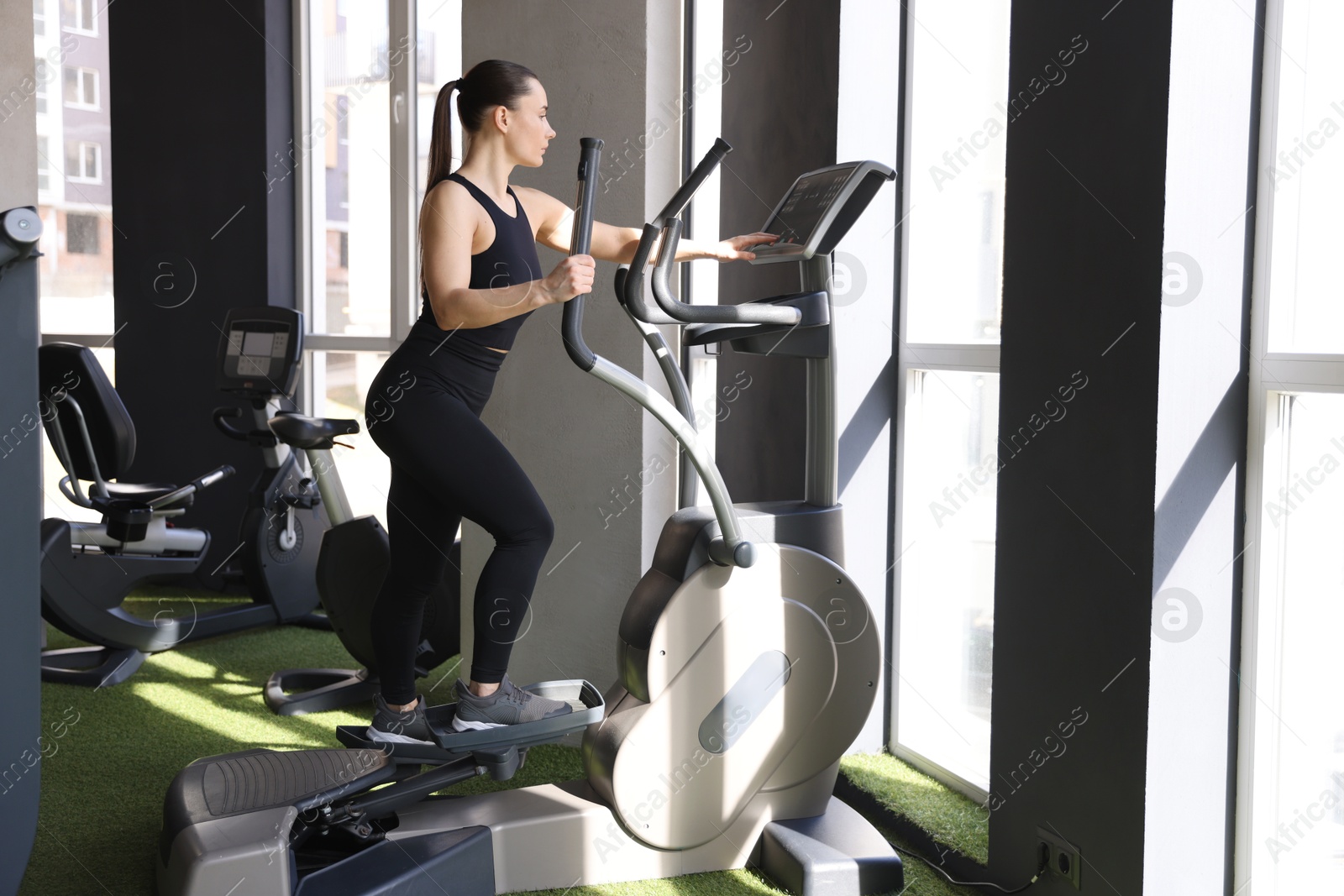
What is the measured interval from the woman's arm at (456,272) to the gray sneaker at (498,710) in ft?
2.50

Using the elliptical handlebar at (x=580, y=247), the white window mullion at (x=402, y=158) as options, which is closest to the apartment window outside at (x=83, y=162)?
the white window mullion at (x=402, y=158)

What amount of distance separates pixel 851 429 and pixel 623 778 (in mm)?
1163

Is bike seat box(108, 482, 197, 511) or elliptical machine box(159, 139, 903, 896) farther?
bike seat box(108, 482, 197, 511)

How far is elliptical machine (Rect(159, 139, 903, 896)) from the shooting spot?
2260mm

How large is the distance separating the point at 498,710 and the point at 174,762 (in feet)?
4.35

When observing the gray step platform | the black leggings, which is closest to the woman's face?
the black leggings

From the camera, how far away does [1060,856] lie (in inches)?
84.6

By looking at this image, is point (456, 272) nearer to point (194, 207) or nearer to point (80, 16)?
point (194, 207)

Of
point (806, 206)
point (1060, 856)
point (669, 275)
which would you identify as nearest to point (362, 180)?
point (806, 206)

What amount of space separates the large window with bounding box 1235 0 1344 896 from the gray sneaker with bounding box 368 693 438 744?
1.58 metres

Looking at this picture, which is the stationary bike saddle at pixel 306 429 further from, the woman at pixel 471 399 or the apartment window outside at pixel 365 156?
the apartment window outside at pixel 365 156

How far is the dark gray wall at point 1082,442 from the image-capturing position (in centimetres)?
192

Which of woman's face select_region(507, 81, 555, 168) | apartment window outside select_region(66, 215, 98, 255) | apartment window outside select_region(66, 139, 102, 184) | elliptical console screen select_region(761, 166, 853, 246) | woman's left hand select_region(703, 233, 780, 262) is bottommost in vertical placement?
woman's left hand select_region(703, 233, 780, 262)

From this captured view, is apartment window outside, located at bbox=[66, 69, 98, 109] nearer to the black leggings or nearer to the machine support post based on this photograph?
the black leggings
